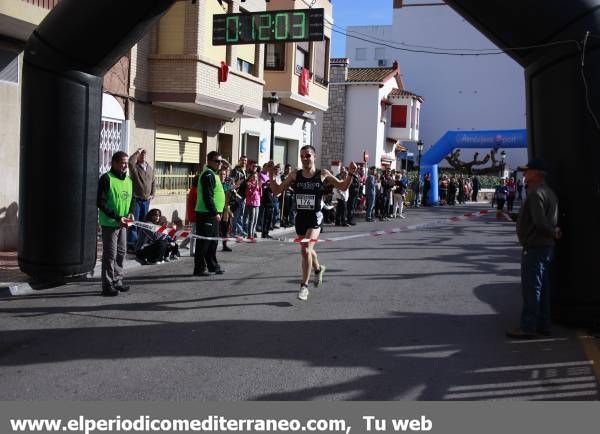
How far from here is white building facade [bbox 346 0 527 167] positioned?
55.6 metres

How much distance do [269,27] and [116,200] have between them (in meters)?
6.09

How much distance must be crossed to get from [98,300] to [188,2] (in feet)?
31.6

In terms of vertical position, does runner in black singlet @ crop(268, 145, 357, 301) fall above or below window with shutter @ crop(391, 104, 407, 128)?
below

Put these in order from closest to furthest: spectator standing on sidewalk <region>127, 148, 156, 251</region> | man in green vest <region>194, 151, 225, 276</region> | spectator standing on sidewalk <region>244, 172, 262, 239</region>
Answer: man in green vest <region>194, 151, 225, 276</region> < spectator standing on sidewalk <region>127, 148, 156, 251</region> < spectator standing on sidewalk <region>244, 172, 262, 239</region>

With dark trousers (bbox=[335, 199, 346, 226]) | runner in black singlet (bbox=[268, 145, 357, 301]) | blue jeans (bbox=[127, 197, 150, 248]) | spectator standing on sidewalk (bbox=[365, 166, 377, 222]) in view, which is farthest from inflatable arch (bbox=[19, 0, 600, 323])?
spectator standing on sidewalk (bbox=[365, 166, 377, 222])

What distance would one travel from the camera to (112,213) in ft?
26.5

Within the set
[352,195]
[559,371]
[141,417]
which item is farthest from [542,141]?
[352,195]

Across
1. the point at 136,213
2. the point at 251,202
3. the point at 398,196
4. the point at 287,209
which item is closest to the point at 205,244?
the point at 136,213

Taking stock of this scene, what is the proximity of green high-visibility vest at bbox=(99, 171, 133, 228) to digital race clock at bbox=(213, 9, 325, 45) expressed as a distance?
5484 millimetres

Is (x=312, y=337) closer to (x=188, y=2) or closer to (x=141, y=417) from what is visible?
(x=141, y=417)

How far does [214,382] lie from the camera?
502cm

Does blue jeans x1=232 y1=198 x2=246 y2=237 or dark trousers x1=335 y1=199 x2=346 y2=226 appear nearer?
blue jeans x1=232 y1=198 x2=246 y2=237

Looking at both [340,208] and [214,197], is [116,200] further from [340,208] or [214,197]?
[340,208]

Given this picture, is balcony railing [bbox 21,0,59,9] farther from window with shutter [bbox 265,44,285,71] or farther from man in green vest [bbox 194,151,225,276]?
window with shutter [bbox 265,44,285,71]
